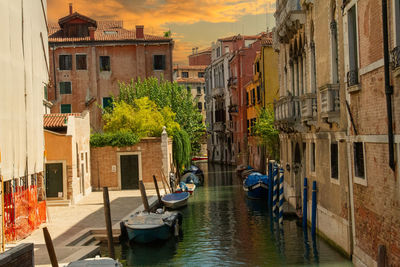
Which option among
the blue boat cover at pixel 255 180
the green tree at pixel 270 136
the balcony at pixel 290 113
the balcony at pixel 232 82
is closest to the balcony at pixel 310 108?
the balcony at pixel 290 113

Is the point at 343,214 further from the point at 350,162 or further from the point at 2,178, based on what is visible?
the point at 2,178

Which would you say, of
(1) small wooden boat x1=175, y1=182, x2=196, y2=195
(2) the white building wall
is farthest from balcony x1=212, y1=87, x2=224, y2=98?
(2) the white building wall

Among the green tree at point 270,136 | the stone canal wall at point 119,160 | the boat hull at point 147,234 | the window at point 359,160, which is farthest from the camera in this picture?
the green tree at point 270,136

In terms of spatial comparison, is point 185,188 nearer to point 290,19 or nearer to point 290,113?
point 290,113

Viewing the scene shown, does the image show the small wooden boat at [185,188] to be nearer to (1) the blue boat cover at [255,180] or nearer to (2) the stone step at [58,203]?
(1) the blue boat cover at [255,180]

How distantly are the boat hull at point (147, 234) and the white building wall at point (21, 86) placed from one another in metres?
3.38

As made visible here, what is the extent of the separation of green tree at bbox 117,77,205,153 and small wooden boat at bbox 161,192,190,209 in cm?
1059

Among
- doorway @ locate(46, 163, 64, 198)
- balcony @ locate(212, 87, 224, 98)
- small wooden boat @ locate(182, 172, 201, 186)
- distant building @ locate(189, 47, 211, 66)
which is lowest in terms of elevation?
small wooden boat @ locate(182, 172, 201, 186)

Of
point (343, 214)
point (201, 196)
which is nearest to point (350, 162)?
point (343, 214)

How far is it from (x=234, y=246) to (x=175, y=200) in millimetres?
7382

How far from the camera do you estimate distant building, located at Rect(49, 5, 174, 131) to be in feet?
108

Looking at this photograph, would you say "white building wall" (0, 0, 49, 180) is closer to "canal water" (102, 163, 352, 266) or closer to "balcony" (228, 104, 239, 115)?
"canal water" (102, 163, 352, 266)

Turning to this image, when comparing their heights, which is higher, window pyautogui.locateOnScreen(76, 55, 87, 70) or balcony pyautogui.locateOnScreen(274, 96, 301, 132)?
window pyautogui.locateOnScreen(76, 55, 87, 70)

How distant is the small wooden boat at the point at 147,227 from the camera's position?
49.6 ft
